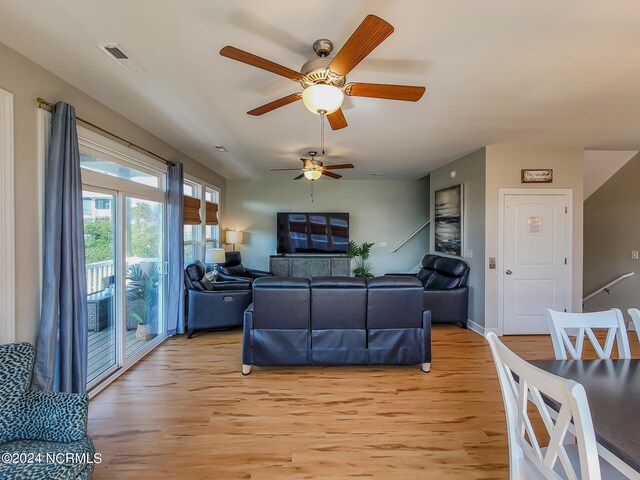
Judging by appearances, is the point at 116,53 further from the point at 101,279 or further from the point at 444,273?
the point at 444,273

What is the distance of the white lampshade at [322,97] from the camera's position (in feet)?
6.04

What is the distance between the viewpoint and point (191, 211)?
498 cm

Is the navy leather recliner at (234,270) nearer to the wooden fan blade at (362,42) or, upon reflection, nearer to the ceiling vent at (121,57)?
the ceiling vent at (121,57)

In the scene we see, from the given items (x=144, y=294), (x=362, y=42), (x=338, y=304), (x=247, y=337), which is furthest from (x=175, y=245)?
(x=362, y=42)

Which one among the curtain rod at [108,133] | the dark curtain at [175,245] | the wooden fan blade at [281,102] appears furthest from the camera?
the dark curtain at [175,245]

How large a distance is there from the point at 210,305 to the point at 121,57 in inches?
124

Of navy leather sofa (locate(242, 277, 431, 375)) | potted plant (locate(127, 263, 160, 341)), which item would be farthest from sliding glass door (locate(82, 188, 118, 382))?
navy leather sofa (locate(242, 277, 431, 375))

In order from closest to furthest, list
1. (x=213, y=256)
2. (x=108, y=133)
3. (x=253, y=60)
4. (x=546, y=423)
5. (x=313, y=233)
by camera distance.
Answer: (x=546, y=423), (x=253, y=60), (x=108, y=133), (x=213, y=256), (x=313, y=233)

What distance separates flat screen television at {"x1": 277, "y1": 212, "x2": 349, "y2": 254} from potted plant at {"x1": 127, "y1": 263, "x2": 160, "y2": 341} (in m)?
3.39

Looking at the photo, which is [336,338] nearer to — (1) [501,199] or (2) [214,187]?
(1) [501,199]

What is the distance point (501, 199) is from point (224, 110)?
3.82 metres

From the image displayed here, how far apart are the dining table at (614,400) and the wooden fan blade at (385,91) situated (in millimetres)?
1742

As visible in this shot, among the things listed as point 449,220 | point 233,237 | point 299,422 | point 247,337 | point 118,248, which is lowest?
point 299,422

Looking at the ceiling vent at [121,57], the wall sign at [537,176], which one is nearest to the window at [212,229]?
the ceiling vent at [121,57]
